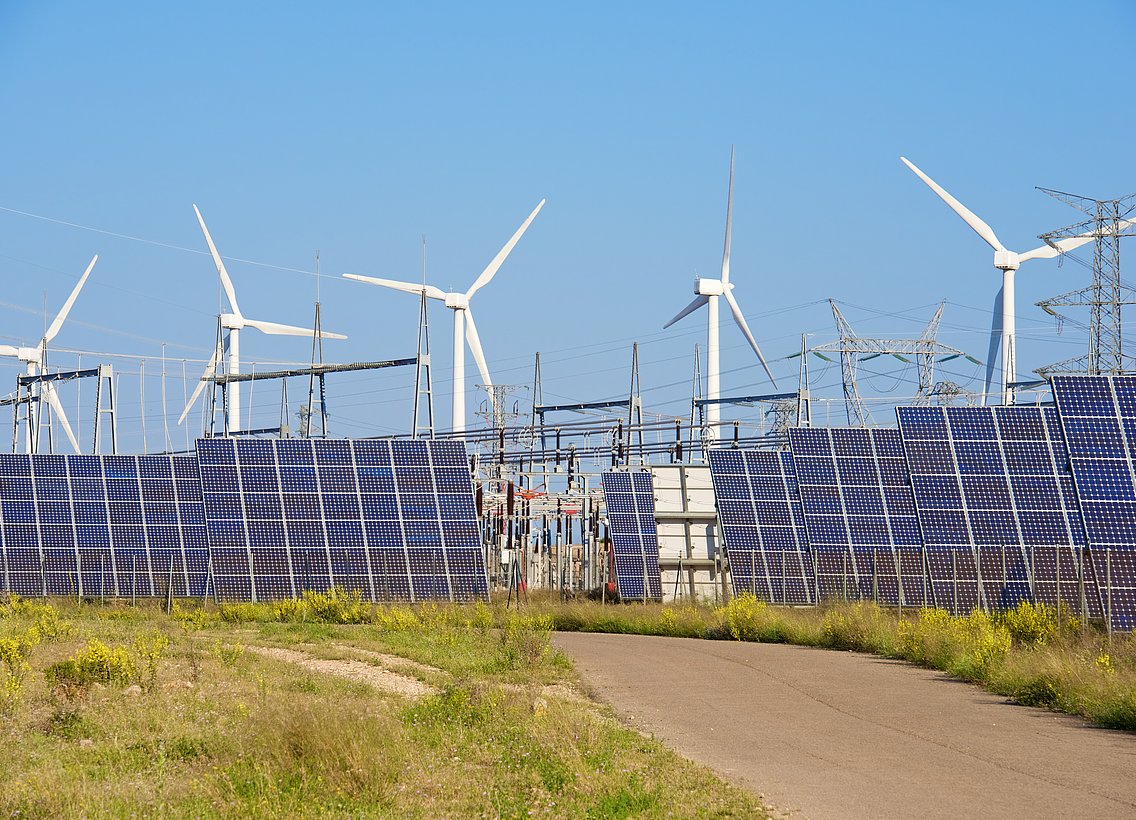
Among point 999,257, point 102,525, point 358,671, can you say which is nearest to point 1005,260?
point 999,257

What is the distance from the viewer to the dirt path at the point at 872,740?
10867mm

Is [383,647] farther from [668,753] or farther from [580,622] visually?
[668,753]

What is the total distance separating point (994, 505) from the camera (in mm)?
30547

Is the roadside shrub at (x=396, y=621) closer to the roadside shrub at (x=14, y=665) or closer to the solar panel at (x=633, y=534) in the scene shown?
the roadside shrub at (x=14, y=665)

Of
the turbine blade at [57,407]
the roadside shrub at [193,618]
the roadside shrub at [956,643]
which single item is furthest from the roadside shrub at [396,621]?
the turbine blade at [57,407]

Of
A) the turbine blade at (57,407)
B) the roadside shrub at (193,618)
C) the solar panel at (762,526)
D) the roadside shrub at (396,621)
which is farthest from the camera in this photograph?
the turbine blade at (57,407)

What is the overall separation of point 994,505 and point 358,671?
54.7 ft

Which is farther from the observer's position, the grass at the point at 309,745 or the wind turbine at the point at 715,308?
the wind turbine at the point at 715,308

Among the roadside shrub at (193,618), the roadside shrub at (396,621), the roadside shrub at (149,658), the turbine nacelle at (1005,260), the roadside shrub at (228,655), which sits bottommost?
the roadside shrub at (396,621)

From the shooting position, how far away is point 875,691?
1841cm

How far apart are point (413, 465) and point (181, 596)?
7030 millimetres

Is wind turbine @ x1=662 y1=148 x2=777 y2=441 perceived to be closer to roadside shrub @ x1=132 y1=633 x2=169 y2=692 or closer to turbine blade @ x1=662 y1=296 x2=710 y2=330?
turbine blade @ x1=662 y1=296 x2=710 y2=330

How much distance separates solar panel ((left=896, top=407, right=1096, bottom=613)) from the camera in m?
28.1

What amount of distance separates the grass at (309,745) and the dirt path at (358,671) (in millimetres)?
391
